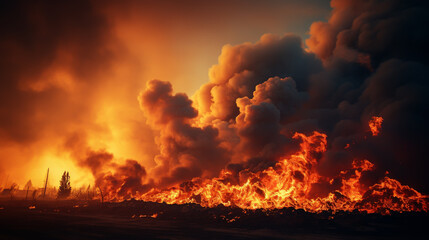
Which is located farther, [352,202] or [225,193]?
[225,193]

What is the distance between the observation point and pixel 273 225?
98688 mm

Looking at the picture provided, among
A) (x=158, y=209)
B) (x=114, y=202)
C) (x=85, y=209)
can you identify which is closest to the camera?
(x=158, y=209)

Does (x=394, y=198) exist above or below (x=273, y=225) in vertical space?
above

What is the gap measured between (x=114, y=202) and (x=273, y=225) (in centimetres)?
11102

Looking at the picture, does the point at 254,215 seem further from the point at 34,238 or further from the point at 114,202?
the point at 114,202

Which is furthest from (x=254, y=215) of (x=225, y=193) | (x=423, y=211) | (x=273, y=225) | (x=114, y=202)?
(x=114, y=202)

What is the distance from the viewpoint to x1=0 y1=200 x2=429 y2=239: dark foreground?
2965 inches

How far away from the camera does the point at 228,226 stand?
97.1 m

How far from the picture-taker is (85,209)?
154375 millimetres

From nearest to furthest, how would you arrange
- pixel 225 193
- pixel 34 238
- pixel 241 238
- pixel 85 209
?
pixel 34 238 < pixel 241 238 < pixel 225 193 < pixel 85 209

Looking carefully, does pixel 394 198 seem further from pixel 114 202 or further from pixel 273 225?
pixel 114 202

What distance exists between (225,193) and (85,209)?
8530 centimetres

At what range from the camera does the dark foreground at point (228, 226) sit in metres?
75.3

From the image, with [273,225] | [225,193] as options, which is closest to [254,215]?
[273,225]
